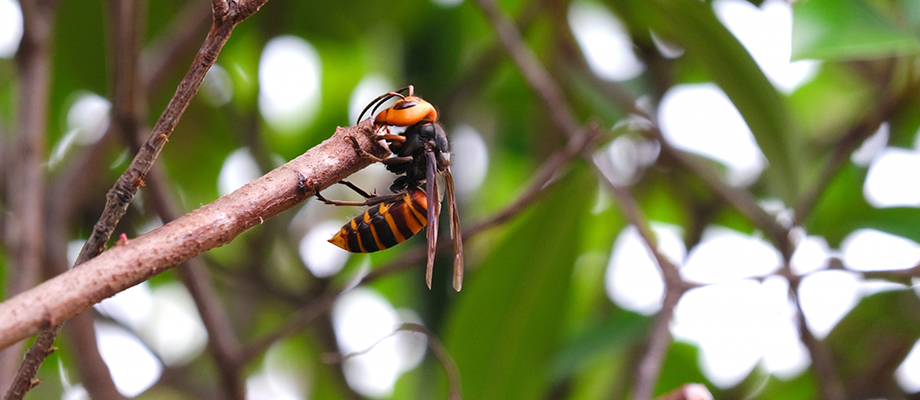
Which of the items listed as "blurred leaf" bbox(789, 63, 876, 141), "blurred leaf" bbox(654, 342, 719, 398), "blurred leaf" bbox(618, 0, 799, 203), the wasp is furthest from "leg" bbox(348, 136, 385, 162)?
"blurred leaf" bbox(789, 63, 876, 141)

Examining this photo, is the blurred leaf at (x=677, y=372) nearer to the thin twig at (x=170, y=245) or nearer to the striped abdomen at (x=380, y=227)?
the striped abdomen at (x=380, y=227)

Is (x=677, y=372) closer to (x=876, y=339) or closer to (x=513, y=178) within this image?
(x=876, y=339)

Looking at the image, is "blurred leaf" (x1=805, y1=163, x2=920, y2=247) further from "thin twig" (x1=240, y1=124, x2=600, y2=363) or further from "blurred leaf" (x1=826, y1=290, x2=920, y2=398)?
"thin twig" (x1=240, y1=124, x2=600, y2=363)

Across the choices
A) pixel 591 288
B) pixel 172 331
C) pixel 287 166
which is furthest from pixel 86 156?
pixel 591 288

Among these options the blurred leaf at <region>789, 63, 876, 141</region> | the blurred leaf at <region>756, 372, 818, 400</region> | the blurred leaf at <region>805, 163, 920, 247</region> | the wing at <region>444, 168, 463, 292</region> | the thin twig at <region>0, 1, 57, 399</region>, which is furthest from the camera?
the blurred leaf at <region>789, 63, 876, 141</region>

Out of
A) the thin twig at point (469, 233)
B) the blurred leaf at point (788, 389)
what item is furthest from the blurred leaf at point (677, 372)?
the thin twig at point (469, 233)

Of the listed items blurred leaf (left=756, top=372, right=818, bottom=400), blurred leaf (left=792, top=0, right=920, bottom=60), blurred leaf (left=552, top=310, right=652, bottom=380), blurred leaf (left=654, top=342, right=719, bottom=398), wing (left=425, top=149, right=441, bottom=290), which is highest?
wing (left=425, top=149, right=441, bottom=290)
